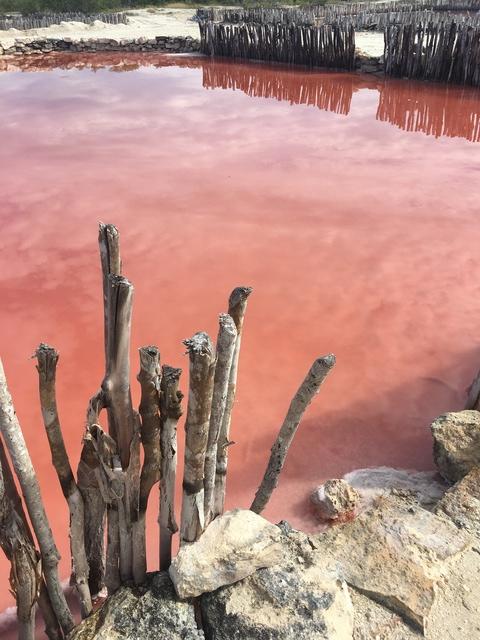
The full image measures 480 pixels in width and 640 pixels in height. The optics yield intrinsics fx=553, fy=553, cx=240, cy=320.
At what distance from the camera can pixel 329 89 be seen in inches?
379

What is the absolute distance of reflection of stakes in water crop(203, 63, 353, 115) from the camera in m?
8.88

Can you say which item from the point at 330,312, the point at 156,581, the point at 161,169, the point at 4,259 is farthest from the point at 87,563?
the point at 161,169

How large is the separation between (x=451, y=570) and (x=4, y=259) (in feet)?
11.5

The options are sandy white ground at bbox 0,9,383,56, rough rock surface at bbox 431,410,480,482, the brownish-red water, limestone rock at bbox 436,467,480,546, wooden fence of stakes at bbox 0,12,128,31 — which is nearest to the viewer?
limestone rock at bbox 436,467,480,546

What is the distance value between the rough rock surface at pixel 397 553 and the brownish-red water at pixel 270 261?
1.58 ft

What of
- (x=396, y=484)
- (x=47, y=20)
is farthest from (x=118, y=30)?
(x=396, y=484)

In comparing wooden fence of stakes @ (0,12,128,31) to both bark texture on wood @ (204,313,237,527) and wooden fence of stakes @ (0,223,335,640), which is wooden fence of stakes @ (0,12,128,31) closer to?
wooden fence of stakes @ (0,223,335,640)

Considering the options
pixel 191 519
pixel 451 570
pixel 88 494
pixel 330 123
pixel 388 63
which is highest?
pixel 388 63

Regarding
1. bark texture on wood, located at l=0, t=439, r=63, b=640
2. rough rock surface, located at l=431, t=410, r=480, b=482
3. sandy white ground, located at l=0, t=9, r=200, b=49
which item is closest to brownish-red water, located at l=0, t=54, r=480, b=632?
rough rock surface, located at l=431, t=410, r=480, b=482

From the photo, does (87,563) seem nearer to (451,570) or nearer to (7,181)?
(451,570)

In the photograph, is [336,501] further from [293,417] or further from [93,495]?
[93,495]

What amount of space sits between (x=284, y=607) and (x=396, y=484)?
106cm

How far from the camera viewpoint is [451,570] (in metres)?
1.73

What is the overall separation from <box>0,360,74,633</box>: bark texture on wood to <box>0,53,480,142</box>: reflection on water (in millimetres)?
6980
